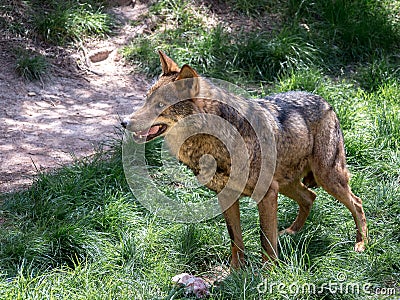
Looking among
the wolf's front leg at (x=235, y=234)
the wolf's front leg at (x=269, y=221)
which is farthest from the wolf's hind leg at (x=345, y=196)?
the wolf's front leg at (x=235, y=234)

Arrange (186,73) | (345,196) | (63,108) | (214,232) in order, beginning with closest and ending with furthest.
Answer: (186,73), (345,196), (214,232), (63,108)

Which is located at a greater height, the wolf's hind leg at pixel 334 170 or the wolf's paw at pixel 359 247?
the wolf's hind leg at pixel 334 170

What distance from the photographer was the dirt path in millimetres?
7145

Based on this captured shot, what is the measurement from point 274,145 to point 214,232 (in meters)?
1.02

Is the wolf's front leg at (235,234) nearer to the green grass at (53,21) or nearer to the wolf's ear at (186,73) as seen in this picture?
the wolf's ear at (186,73)

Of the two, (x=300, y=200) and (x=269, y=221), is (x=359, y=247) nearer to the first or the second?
(x=300, y=200)

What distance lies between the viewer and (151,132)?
4.69 m

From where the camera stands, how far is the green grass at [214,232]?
4676mm

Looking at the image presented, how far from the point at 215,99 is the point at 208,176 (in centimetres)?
56

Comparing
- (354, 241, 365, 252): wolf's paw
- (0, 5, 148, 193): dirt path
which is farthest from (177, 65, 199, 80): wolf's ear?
(0, 5, 148, 193): dirt path

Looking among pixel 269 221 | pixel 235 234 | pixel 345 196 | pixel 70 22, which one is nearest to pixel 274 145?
→ pixel 269 221

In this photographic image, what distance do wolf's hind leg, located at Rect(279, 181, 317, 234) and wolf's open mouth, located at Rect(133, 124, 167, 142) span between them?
145cm

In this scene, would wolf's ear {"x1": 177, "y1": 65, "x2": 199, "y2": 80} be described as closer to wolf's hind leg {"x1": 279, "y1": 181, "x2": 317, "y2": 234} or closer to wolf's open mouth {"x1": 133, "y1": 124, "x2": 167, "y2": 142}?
wolf's open mouth {"x1": 133, "y1": 124, "x2": 167, "y2": 142}

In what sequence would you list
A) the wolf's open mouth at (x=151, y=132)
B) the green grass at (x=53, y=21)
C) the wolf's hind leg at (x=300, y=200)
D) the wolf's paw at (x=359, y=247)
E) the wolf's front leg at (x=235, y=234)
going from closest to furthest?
the wolf's open mouth at (x=151, y=132) → the wolf's front leg at (x=235, y=234) → the wolf's paw at (x=359, y=247) → the wolf's hind leg at (x=300, y=200) → the green grass at (x=53, y=21)
